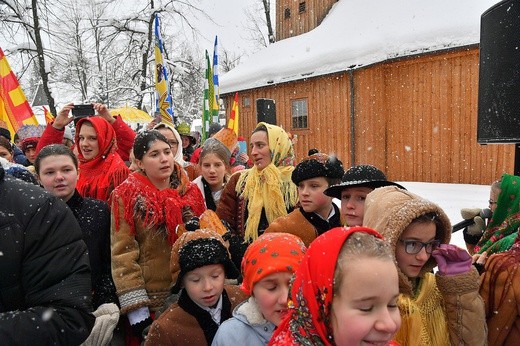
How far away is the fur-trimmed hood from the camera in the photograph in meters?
1.85

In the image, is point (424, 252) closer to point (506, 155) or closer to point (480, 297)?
point (480, 297)

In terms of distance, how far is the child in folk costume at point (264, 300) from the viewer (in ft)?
6.31

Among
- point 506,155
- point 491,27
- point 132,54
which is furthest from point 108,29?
point 491,27

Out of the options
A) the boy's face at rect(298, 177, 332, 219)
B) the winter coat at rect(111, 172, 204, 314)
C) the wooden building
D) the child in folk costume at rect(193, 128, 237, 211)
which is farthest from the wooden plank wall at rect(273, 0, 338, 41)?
the winter coat at rect(111, 172, 204, 314)

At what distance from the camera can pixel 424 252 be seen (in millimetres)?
1923

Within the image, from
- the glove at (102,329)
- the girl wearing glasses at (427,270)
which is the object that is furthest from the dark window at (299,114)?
the glove at (102,329)

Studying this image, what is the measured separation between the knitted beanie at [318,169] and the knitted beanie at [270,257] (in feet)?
2.80

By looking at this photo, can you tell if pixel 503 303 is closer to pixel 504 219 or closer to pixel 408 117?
pixel 504 219

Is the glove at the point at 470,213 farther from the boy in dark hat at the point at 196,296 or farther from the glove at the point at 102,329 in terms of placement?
the glove at the point at 102,329

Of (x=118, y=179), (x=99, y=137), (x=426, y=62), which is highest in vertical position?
(x=426, y=62)

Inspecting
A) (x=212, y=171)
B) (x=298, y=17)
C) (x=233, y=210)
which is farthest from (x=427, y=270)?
(x=298, y=17)

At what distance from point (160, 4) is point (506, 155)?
58.5 feet

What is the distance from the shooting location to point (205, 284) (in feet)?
7.27

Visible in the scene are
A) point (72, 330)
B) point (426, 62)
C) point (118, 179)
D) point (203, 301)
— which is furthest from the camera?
point (426, 62)
